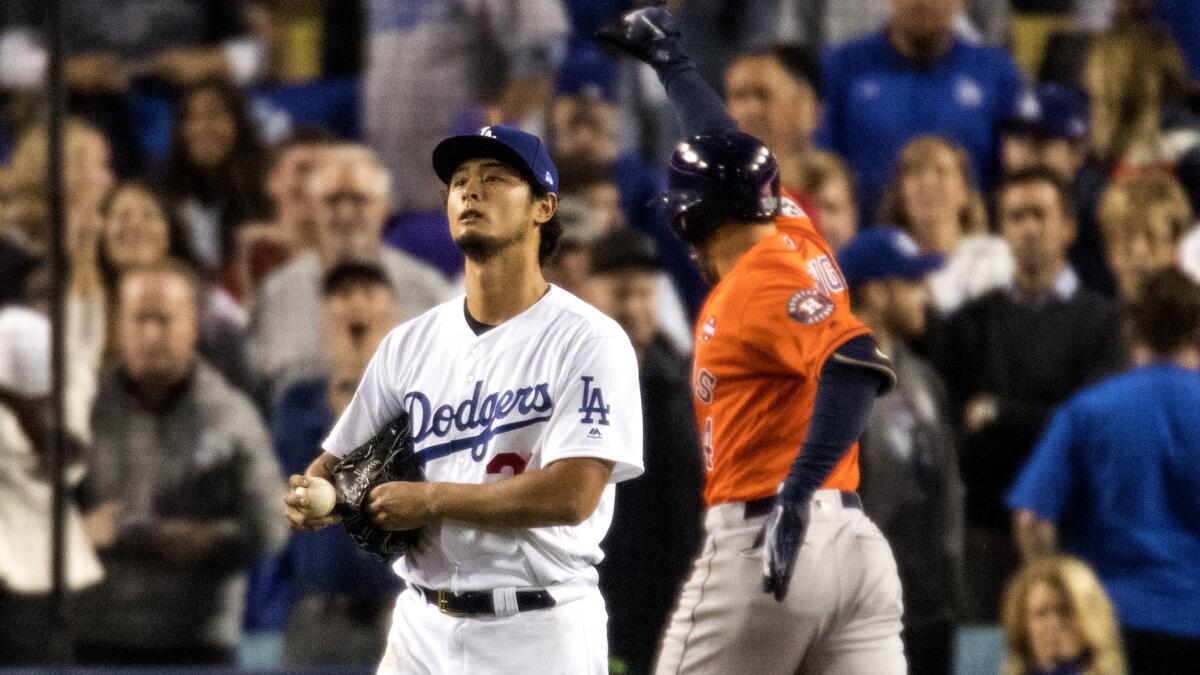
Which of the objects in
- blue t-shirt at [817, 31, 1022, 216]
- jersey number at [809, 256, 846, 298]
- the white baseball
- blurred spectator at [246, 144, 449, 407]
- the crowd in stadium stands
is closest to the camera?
the white baseball

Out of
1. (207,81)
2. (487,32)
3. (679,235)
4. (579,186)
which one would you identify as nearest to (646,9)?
(679,235)

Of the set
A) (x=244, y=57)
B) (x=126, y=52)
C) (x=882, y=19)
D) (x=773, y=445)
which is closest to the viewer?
(x=773, y=445)

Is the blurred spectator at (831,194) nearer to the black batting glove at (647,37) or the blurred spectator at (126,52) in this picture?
the black batting glove at (647,37)

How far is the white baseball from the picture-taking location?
3.00m

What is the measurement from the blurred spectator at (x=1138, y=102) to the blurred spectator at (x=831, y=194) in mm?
980

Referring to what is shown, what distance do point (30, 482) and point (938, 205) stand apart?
9.88 ft

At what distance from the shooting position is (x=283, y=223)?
6.30 m

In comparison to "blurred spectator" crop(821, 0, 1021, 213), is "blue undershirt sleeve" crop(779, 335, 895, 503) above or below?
below

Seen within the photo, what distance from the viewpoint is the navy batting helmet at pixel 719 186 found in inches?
152

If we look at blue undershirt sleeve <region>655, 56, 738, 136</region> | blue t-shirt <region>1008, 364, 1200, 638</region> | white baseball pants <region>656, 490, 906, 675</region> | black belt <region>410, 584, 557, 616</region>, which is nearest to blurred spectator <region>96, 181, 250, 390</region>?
blue undershirt sleeve <region>655, 56, 738, 136</region>

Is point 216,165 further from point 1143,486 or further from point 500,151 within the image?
point 500,151

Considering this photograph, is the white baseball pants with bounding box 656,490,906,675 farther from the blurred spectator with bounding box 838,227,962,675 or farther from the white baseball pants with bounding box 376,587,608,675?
the blurred spectator with bounding box 838,227,962,675

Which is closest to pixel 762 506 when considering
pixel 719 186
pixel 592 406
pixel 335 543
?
pixel 719 186

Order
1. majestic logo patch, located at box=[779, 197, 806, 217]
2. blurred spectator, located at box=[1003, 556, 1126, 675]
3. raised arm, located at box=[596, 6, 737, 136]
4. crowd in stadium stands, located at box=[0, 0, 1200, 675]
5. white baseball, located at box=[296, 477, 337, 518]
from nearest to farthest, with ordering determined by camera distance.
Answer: white baseball, located at box=[296, 477, 337, 518]
majestic logo patch, located at box=[779, 197, 806, 217]
raised arm, located at box=[596, 6, 737, 136]
blurred spectator, located at box=[1003, 556, 1126, 675]
crowd in stadium stands, located at box=[0, 0, 1200, 675]
